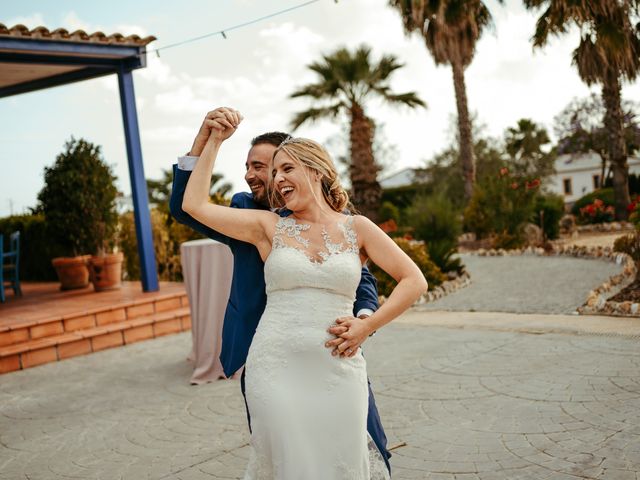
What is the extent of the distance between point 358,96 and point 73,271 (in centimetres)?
1046

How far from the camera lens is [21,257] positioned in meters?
13.4

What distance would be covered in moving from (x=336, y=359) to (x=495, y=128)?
1286 inches

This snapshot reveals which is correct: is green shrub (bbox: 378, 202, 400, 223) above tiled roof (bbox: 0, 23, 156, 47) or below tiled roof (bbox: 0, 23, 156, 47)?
below

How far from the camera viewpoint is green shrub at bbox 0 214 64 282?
1260cm

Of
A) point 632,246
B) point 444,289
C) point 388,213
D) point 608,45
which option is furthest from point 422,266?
point 388,213

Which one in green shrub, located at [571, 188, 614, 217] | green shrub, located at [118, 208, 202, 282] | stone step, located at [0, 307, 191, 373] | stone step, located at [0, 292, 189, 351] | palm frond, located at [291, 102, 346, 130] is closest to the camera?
stone step, located at [0, 307, 191, 373]

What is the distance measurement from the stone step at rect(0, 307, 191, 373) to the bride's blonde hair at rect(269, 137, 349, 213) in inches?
219

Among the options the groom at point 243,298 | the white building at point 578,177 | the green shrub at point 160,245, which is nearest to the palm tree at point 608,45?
the green shrub at point 160,245

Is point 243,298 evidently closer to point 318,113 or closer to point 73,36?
point 73,36

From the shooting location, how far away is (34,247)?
13031 mm

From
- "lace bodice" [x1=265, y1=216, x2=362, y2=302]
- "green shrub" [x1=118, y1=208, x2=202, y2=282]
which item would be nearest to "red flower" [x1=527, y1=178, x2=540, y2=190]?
"green shrub" [x1=118, y1=208, x2=202, y2=282]

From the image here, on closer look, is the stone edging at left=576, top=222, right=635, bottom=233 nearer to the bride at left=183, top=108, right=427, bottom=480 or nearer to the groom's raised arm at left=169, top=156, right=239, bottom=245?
the bride at left=183, top=108, right=427, bottom=480

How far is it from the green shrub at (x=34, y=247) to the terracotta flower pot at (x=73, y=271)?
5.93ft

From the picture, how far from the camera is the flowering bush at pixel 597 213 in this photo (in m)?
20.6
